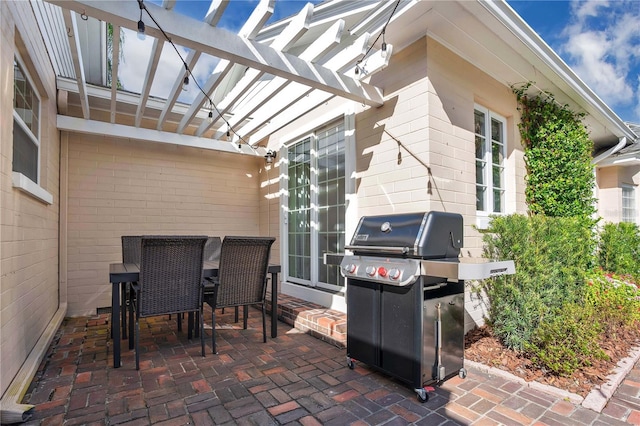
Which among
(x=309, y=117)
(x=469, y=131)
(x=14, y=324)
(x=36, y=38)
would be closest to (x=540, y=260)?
(x=469, y=131)

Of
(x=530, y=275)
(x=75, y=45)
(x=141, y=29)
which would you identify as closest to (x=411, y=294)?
(x=530, y=275)

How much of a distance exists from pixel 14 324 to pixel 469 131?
460cm

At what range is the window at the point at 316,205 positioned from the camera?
446 cm

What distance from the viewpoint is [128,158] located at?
17.2ft

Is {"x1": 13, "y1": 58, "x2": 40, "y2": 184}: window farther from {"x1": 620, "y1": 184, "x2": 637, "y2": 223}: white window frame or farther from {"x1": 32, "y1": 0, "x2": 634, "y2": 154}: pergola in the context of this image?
{"x1": 620, "y1": 184, "x2": 637, "y2": 223}: white window frame

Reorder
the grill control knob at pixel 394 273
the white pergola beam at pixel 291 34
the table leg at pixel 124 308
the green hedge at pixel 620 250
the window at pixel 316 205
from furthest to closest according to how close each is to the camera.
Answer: the green hedge at pixel 620 250
the window at pixel 316 205
the table leg at pixel 124 308
the white pergola beam at pixel 291 34
the grill control knob at pixel 394 273

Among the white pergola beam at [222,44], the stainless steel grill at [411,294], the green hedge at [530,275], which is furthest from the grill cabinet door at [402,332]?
the white pergola beam at [222,44]

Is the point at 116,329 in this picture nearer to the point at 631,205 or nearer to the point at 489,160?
the point at 489,160

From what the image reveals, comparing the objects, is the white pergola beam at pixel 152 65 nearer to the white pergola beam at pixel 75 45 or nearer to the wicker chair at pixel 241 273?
the white pergola beam at pixel 75 45

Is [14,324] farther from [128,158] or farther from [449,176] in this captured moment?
[449,176]

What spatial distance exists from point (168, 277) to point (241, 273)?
706mm

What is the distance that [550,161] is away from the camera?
473 cm

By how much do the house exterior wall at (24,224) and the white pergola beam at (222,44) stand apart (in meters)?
0.71

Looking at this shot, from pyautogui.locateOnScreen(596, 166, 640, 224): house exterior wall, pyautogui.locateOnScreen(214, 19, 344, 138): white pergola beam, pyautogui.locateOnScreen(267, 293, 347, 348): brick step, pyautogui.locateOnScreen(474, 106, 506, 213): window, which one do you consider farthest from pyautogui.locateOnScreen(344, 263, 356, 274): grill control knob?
pyautogui.locateOnScreen(596, 166, 640, 224): house exterior wall
